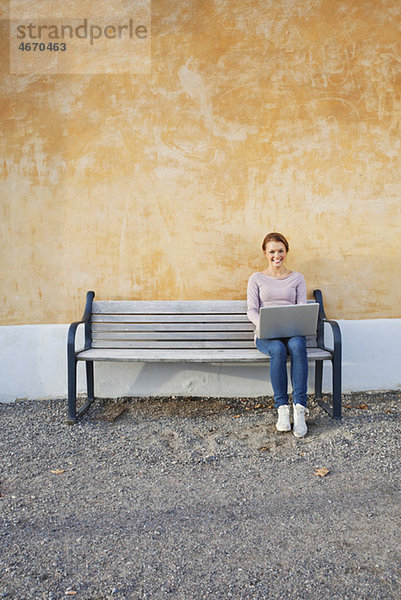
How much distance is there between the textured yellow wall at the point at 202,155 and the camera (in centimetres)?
468

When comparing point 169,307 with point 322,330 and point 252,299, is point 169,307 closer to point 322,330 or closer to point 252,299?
point 252,299

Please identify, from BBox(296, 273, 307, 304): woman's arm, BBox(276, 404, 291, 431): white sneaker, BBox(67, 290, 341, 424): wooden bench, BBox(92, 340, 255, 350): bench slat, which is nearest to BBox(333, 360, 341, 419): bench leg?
BBox(67, 290, 341, 424): wooden bench

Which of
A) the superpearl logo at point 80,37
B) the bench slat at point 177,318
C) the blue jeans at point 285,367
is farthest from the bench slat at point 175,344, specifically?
the superpearl logo at point 80,37

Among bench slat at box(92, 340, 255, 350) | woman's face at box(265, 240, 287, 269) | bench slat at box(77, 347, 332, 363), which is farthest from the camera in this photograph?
bench slat at box(92, 340, 255, 350)

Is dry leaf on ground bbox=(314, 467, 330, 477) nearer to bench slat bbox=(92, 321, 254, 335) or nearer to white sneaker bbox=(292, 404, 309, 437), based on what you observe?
white sneaker bbox=(292, 404, 309, 437)

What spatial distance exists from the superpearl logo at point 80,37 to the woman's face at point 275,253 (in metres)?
2.20

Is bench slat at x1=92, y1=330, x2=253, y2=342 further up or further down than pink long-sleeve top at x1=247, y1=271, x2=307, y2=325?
further down

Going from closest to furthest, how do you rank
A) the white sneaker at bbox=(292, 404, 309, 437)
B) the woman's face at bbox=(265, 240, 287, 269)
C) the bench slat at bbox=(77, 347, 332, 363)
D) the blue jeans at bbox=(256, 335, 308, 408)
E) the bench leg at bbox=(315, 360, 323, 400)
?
the white sneaker at bbox=(292, 404, 309, 437), the blue jeans at bbox=(256, 335, 308, 408), the bench slat at bbox=(77, 347, 332, 363), the woman's face at bbox=(265, 240, 287, 269), the bench leg at bbox=(315, 360, 323, 400)

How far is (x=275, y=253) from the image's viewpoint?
14.2 ft

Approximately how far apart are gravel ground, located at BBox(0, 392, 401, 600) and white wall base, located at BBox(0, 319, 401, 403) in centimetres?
42

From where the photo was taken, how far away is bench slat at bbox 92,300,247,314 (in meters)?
4.57

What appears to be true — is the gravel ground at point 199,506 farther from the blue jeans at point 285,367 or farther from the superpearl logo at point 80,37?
the superpearl logo at point 80,37

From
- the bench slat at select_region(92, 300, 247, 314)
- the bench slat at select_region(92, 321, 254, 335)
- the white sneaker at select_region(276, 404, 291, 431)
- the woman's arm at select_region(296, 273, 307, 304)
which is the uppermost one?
the woman's arm at select_region(296, 273, 307, 304)

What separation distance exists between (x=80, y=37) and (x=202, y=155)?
1.69m
